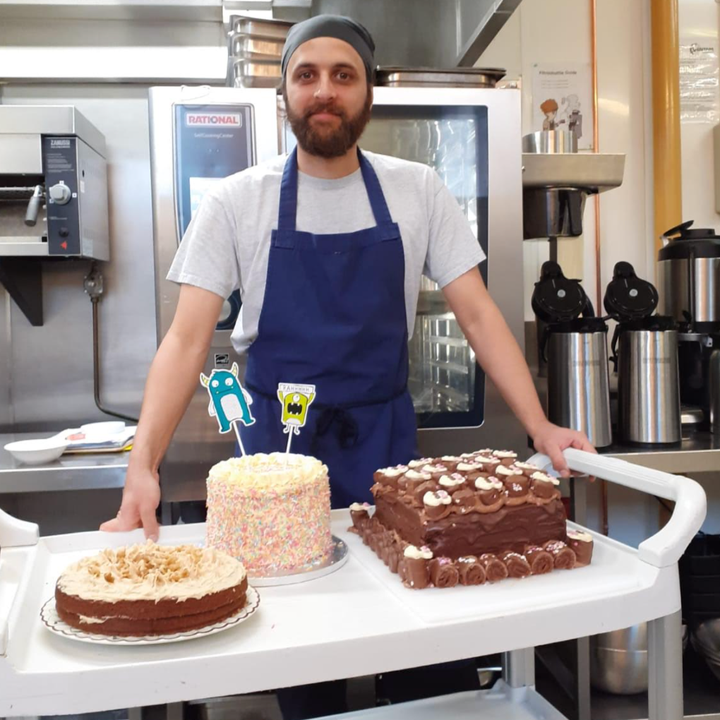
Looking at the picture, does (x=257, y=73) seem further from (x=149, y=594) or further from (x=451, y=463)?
(x=149, y=594)

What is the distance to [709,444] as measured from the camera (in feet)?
7.22

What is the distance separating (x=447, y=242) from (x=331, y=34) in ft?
1.73

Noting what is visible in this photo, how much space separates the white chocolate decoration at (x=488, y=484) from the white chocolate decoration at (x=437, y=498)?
5 centimetres

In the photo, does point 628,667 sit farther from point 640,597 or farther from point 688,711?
point 640,597

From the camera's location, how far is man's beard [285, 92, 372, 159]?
1.65 metres

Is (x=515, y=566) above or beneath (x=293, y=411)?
beneath

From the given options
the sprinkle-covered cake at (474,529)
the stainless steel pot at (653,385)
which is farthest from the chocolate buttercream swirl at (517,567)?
the stainless steel pot at (653,385)

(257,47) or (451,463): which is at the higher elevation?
(257,47)

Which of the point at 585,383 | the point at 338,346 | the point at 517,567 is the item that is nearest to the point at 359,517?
the point at 517,567

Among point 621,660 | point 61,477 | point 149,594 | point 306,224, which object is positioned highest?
point 306,224

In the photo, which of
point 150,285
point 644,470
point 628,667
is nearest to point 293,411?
point 644,470

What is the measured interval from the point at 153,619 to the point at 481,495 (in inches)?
18.6

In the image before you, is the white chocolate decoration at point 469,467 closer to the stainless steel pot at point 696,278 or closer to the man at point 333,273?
the man at point 333,273

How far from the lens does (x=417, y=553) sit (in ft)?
3.24
